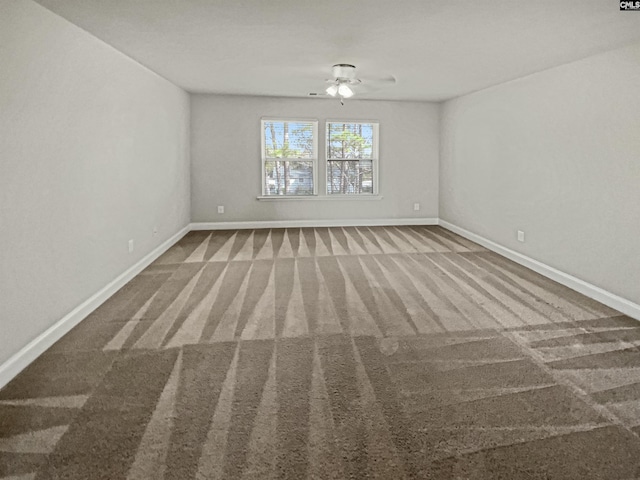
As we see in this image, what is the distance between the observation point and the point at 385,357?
2.64 meters

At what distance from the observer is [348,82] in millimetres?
5047

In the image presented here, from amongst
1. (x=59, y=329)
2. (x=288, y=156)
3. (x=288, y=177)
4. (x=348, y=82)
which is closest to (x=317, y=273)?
(x=348, y=82)

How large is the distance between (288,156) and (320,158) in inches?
22.6

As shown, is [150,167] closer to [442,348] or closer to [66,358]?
[66,358]

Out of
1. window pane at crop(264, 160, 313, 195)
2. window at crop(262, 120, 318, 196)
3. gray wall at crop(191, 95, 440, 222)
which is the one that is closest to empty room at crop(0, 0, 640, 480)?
gray wall at crop(191, 95, 440, 222)

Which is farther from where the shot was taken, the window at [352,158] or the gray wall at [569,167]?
the window at [352,158]

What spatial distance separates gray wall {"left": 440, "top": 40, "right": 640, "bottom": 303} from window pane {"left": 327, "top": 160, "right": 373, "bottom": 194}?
2055 millimetres

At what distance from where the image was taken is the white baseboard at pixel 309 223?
24.0 ft

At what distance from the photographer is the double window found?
7.40 meters

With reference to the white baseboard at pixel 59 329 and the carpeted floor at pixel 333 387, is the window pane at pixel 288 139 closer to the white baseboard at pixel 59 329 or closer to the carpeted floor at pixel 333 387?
the white baseboard at pixel 59 329

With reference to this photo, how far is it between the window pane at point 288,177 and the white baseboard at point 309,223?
549mm

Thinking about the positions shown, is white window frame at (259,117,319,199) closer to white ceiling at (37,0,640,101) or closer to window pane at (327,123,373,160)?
window pane at (327,123,373,160)

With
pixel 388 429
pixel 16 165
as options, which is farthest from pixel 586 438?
pixel 16 165

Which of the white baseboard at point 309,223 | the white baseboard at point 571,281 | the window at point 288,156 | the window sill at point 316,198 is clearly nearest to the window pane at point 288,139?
the window at point 288,156
